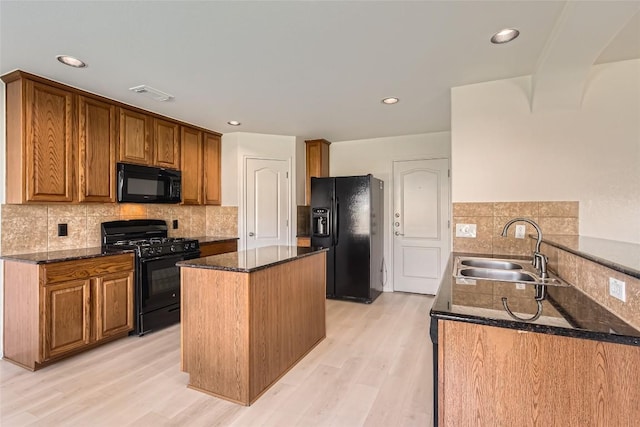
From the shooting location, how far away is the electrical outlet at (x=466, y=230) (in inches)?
106

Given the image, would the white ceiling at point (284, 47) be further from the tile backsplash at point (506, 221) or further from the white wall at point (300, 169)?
the white wall at point (300, 169)

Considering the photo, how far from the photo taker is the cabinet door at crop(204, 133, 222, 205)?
4273mm

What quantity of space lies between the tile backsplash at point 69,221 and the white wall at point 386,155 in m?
1.98

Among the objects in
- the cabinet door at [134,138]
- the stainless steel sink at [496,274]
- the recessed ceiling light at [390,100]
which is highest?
the recessed ceiling light at [390,100]

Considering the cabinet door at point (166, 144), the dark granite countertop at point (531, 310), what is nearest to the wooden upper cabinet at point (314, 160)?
the cabinet door at point (166, 144)

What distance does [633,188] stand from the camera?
7.59 feet

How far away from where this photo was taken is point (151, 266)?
317 centimetres

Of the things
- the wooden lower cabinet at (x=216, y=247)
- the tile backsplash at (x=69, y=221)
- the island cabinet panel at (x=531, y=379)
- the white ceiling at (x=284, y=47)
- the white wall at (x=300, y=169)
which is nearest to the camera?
the island cabinet panel at (x=531, y=379)

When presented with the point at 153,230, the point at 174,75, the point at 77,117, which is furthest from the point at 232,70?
the point at 153,230

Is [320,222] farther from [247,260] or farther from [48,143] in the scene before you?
[48,143]

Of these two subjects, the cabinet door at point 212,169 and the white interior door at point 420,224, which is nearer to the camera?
the cabinet door at point 212,169

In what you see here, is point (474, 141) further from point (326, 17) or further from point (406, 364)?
point (406, 364)

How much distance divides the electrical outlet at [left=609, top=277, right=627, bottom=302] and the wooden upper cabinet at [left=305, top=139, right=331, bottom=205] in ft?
12.7

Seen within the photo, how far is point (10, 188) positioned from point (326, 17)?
2779mm
